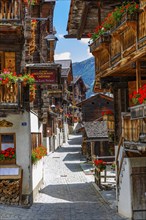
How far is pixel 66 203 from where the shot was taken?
685 inches

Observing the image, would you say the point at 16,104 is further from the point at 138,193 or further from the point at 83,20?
the point at 138,193

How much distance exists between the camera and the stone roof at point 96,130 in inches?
1363

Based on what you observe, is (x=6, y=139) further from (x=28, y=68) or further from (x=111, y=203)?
(x=111, y=203)

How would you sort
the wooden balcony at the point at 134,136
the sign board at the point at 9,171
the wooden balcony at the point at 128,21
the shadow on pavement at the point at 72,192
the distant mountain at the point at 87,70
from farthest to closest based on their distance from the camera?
the distant mountain at the point at 87,70, the shadow on pavement at the point at 72,192, the sign board at the point at 9,171, the wooden balcony at the point at 128,21, the wooden balcony at the point at 134,136

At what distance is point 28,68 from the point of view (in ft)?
59.3

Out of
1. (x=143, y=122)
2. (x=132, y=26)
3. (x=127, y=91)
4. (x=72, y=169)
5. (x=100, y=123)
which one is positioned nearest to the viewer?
(x=143, y=122)

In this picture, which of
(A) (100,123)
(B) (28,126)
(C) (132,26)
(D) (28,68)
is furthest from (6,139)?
(A) (100,123)

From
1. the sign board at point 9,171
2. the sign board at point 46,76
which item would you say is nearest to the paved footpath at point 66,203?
the sign board at point 9,171

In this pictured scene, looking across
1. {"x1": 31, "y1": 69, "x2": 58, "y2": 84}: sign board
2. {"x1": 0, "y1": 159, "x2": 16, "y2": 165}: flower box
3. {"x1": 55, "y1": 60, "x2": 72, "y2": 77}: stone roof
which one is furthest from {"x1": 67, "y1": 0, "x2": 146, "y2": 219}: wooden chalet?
{"x1": 55, "y1": 60, "x2": 72, "y2": 77}: stone roof

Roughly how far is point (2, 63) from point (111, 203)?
7.95 meters

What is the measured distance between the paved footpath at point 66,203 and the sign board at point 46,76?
5436 mm

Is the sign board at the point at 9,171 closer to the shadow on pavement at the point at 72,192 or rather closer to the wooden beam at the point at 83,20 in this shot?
the shadow on pavement at the point at 72,192

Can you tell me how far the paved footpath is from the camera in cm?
1375

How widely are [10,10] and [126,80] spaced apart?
583cm
